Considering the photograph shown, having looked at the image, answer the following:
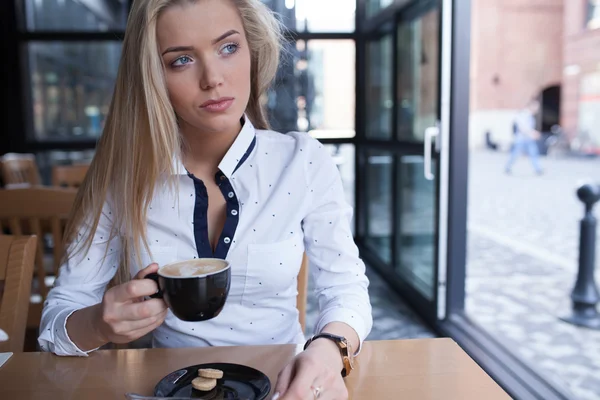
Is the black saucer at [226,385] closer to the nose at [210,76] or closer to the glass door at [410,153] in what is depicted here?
the nose at [210,76]

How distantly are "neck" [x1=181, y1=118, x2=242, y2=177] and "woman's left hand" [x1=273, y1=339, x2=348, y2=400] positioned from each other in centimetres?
55

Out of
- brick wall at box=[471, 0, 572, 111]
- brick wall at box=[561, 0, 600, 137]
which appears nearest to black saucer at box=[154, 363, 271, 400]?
brick wall at box=[561, 0, 600, 137]

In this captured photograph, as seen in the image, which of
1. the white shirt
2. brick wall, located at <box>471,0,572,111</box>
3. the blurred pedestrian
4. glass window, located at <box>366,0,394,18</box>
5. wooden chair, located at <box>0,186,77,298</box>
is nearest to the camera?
the white shirt

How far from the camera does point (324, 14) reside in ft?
16.5

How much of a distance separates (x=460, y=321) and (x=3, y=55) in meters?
4.30

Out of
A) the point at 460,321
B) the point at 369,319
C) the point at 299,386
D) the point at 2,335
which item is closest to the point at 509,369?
the point at 460,321

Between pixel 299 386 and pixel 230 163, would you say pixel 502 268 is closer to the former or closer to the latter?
pixel 230 163

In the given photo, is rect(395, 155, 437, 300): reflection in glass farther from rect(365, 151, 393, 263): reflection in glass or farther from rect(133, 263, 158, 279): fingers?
rect(133, 263, 158, 279): fingers

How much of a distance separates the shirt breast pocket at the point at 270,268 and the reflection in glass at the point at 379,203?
3.12 metres

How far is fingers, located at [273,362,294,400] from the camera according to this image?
78cm

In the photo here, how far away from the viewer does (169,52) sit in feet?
3.55

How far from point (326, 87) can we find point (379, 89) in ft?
2.31

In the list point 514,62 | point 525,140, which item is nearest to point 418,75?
point 525,140

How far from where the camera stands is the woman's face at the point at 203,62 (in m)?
1.08
